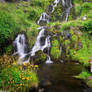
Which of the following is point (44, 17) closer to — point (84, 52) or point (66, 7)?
point (66, 7)

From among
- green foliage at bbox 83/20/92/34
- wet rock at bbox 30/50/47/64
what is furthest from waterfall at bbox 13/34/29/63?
green foliage at bbox 83/20/92/34

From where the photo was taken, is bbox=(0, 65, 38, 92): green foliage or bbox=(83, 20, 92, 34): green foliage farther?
bbox=(83, 20, 92, 34): green foliage

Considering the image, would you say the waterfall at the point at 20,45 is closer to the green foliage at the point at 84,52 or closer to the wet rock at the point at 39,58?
the wet rock at the point at 39,58

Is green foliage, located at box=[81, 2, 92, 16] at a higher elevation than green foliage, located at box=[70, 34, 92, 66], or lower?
higher

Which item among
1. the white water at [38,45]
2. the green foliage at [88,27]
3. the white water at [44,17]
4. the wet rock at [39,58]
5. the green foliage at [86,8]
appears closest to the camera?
the wet rock at [39,58]

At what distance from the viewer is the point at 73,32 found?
576 inches

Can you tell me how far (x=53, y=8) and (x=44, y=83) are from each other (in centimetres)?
1805

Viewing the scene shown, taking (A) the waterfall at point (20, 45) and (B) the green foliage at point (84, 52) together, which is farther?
(A) the waterfall at point (20, 45)

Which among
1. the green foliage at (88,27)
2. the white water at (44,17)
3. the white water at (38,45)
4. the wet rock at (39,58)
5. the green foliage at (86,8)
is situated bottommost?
the wet rock at (39,58)

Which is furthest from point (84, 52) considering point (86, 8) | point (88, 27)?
point (86, 8)

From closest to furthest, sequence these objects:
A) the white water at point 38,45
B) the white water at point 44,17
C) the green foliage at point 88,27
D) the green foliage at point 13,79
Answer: the green foliage at point 13,79 → the white water at point 38,45 → the green foliage at point 88,27 → the white water at point 44,17

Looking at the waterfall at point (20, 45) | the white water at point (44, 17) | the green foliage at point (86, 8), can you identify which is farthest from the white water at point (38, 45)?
the green foliage at point (86, 8)

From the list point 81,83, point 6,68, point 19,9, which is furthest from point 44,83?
point 19,9

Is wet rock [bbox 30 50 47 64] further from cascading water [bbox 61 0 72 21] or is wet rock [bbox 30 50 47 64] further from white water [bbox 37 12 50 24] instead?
cascading water [bbox 61 0 72 21]
